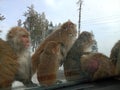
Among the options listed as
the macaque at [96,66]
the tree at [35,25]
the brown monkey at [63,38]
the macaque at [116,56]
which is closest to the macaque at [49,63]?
the brown monkey at [63,38]

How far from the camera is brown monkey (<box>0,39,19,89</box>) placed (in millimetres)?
2744

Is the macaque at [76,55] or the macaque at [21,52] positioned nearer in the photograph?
the macaque at [21,52]

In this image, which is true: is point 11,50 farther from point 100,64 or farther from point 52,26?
point 100,64

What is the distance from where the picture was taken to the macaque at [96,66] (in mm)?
3238

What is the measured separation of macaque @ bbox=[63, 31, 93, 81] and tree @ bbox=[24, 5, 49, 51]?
0.37 m

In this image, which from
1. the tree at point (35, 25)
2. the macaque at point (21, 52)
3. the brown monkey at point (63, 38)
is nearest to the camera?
the tree at point (35, 25)

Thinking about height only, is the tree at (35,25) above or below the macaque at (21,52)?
above

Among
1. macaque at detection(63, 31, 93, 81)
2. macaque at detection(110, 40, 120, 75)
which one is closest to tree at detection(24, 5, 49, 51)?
macaque at detection(63, 31, 93, 81)

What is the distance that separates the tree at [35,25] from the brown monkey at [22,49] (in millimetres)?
56

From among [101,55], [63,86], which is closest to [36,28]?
[63,86]

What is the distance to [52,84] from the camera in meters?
2.95

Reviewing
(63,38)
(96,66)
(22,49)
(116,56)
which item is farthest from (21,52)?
(116,56)

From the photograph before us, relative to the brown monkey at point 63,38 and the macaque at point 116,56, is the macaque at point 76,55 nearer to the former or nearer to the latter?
the brown monkey at point 63,38

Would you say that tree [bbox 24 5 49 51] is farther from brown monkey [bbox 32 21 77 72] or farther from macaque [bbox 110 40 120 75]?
macaque [bbox 110 40 120 75]
